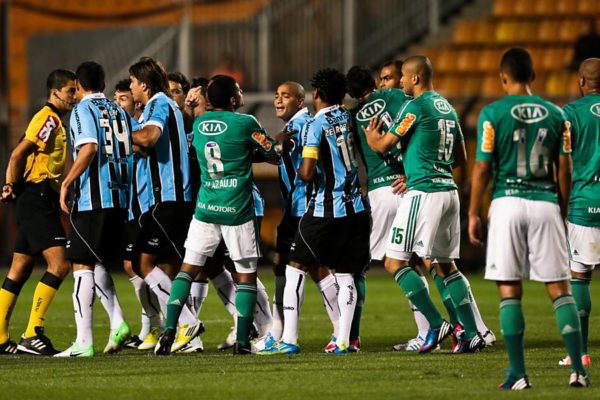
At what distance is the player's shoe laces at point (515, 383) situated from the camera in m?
7.43

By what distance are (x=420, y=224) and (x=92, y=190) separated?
2359 mm

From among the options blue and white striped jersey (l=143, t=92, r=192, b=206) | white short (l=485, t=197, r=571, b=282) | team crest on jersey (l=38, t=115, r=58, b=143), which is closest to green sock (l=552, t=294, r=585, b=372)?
white short (l=485, t=197, r=571, b=282)

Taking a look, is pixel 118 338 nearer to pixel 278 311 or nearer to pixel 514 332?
pixel 278 311

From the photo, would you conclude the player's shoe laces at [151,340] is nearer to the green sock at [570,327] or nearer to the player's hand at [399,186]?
the player's hand at [399,186]

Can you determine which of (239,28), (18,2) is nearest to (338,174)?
(239,28)

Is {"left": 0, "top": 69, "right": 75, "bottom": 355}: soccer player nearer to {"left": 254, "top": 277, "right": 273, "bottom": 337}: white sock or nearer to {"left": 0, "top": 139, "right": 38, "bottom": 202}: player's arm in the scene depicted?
{"left": 0, "top": 139, "right": 38, "bottom": 202}: player's arm

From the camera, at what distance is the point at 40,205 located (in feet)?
32.5

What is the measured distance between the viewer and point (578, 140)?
8.95m

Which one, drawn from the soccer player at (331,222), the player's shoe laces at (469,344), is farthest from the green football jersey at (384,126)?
the player's shoe laces at (469,344)

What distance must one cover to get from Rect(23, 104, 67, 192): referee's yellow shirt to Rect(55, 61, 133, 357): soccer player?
0.92 feet

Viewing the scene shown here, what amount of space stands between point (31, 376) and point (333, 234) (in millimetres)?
2479

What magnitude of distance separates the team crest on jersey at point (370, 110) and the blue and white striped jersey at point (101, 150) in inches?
66.9

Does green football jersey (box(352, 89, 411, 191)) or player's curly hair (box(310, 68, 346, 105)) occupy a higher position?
player's curly hair (box(310, 68, 346, 105))

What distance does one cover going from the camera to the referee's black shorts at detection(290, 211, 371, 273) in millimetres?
9609
